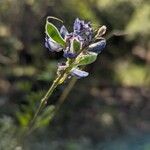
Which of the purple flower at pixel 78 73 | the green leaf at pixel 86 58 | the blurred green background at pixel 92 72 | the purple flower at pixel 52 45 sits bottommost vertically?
the blurred green background at pixel 92 72

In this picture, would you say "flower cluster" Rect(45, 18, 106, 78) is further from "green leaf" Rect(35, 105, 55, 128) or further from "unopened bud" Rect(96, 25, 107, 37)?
"green leaf" Rect(35, 105, 55, 128)

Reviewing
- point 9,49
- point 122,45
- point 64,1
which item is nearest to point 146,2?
point 122,45

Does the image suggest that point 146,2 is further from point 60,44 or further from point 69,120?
point 60,44

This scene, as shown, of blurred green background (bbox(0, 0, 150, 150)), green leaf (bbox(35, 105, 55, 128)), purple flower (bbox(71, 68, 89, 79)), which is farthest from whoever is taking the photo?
blurred green background (bbox(0, 0, 150, 150))

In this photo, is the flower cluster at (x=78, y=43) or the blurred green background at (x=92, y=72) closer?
the flower cluster at (x=78, y=43)

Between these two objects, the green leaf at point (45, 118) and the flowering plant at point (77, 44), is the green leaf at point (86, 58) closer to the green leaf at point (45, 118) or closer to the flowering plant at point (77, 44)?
the flowering plant at point (77, 44)

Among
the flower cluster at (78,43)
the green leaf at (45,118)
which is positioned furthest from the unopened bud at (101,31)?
the green leaf at (45,118)

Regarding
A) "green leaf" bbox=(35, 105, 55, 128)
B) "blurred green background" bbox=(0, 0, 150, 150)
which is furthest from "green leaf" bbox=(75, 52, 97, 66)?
"blurred green background" bbox=(0, 0, 150, 150)

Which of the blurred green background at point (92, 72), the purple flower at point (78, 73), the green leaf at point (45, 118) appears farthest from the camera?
the blurred green background at point (92, 72)
